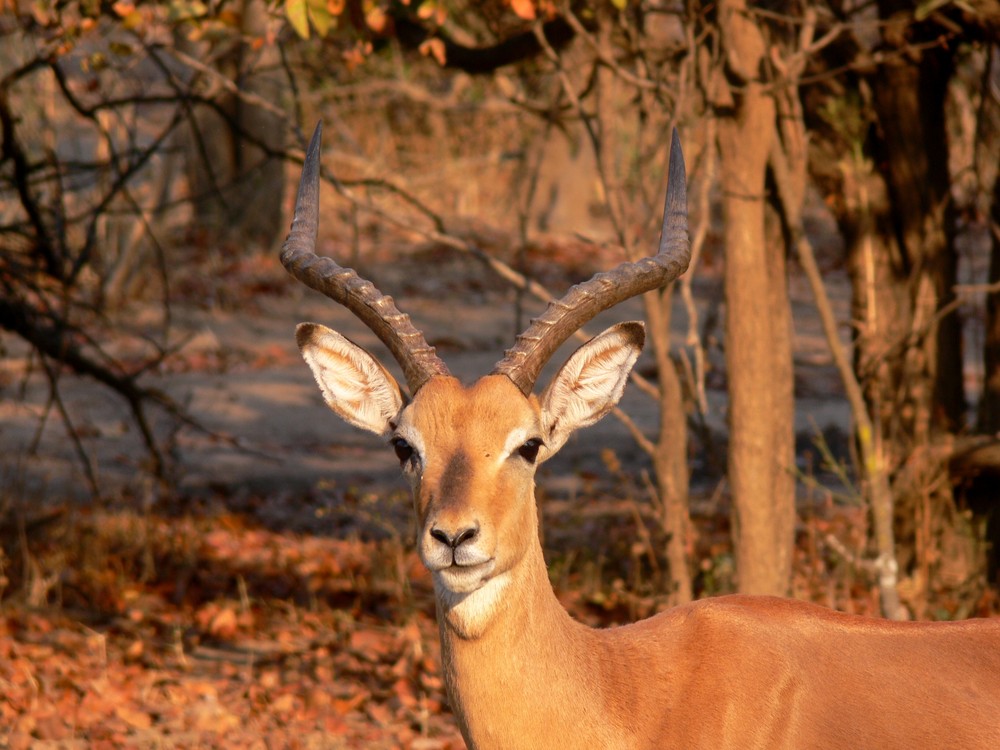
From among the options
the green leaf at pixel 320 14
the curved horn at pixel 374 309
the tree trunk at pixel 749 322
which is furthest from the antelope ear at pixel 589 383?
the green leaf at pixel 320 14

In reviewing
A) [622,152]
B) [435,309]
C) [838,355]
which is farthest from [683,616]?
[622,152]

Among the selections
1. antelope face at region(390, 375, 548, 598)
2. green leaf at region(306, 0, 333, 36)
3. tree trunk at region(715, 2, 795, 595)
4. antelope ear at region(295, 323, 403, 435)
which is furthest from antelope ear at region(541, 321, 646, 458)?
green leaf at region(306, 0, 333, 36)

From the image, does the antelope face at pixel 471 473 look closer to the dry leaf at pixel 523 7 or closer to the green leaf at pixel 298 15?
the green leaf at pixel 298 15

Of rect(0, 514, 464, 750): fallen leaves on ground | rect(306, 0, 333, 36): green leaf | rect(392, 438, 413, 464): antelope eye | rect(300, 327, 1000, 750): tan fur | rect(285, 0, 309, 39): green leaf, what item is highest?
rect(306, 0, 333, 36): green leaf

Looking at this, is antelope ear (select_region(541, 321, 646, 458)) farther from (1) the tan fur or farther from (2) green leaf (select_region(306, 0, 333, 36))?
(2) green leaf (select_region(306, 0, 333, 36))

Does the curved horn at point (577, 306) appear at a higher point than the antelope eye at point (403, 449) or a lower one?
higher

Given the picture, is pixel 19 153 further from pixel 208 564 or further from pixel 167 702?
pixel 167 702

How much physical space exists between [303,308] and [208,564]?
1015 centimetres

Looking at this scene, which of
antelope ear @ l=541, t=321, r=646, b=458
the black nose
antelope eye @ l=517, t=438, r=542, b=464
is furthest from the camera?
antelope ear @ l=541, t=321, r=646, b=458

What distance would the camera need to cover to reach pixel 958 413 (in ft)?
27.5

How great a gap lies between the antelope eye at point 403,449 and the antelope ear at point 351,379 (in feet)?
0.79

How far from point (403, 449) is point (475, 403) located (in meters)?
0.31

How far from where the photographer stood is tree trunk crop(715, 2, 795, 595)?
686 cm

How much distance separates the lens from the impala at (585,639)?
4.19m
